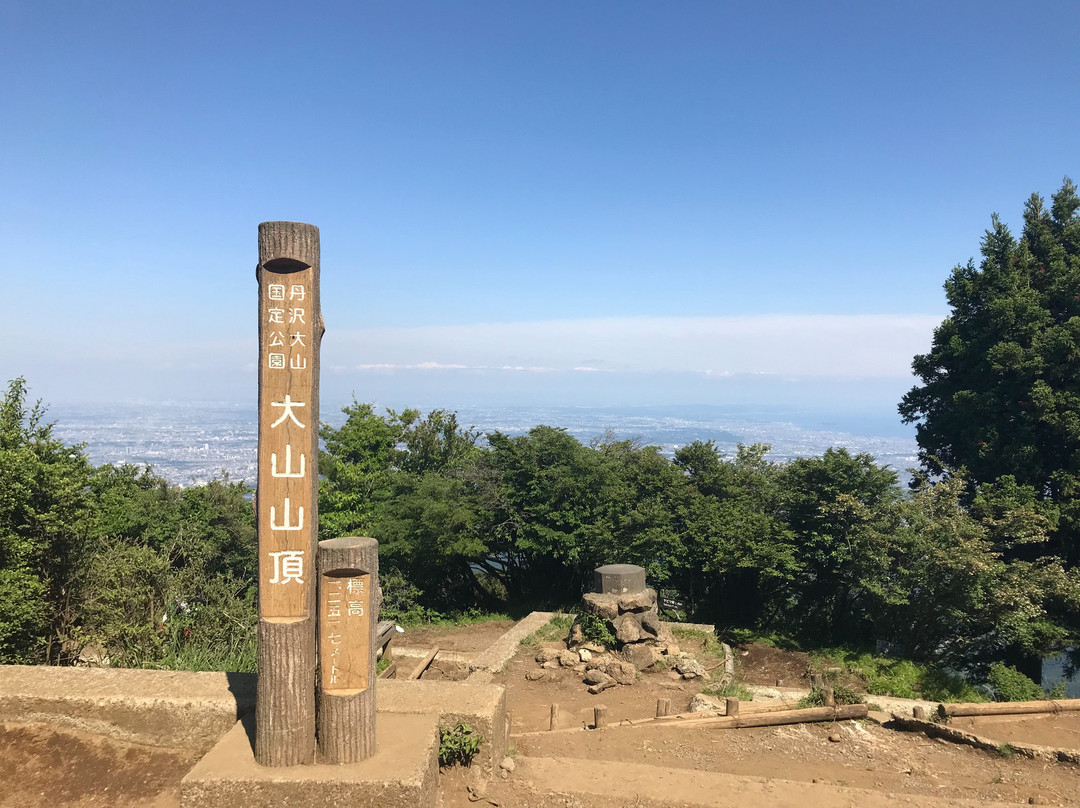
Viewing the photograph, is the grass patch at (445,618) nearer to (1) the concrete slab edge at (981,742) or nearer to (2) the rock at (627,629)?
(2) the rock at (627,629)

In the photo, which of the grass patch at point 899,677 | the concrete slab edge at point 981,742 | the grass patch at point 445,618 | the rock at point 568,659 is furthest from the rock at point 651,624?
the grass patch at point 445,618

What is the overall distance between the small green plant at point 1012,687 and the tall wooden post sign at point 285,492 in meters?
11.3

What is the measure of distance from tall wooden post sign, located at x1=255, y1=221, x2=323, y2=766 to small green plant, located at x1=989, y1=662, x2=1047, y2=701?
11289 mm

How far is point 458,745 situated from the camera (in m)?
4.64

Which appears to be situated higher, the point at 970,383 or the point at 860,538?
the point at 970,383

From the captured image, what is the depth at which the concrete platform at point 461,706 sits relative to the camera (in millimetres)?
4699

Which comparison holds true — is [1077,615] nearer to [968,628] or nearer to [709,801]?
[968,628]

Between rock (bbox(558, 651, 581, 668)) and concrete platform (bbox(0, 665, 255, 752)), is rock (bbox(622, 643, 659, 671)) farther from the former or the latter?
concrete platform (bbox(0, 665, 255, 752))

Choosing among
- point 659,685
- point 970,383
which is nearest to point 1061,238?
point 970,383

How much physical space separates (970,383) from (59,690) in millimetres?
18019

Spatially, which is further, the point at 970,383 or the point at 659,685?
the point at 970,383

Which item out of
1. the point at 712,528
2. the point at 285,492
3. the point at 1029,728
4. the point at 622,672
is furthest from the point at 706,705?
the point at 285,492

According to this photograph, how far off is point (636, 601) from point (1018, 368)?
10.1m

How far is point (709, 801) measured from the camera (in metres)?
4.59
